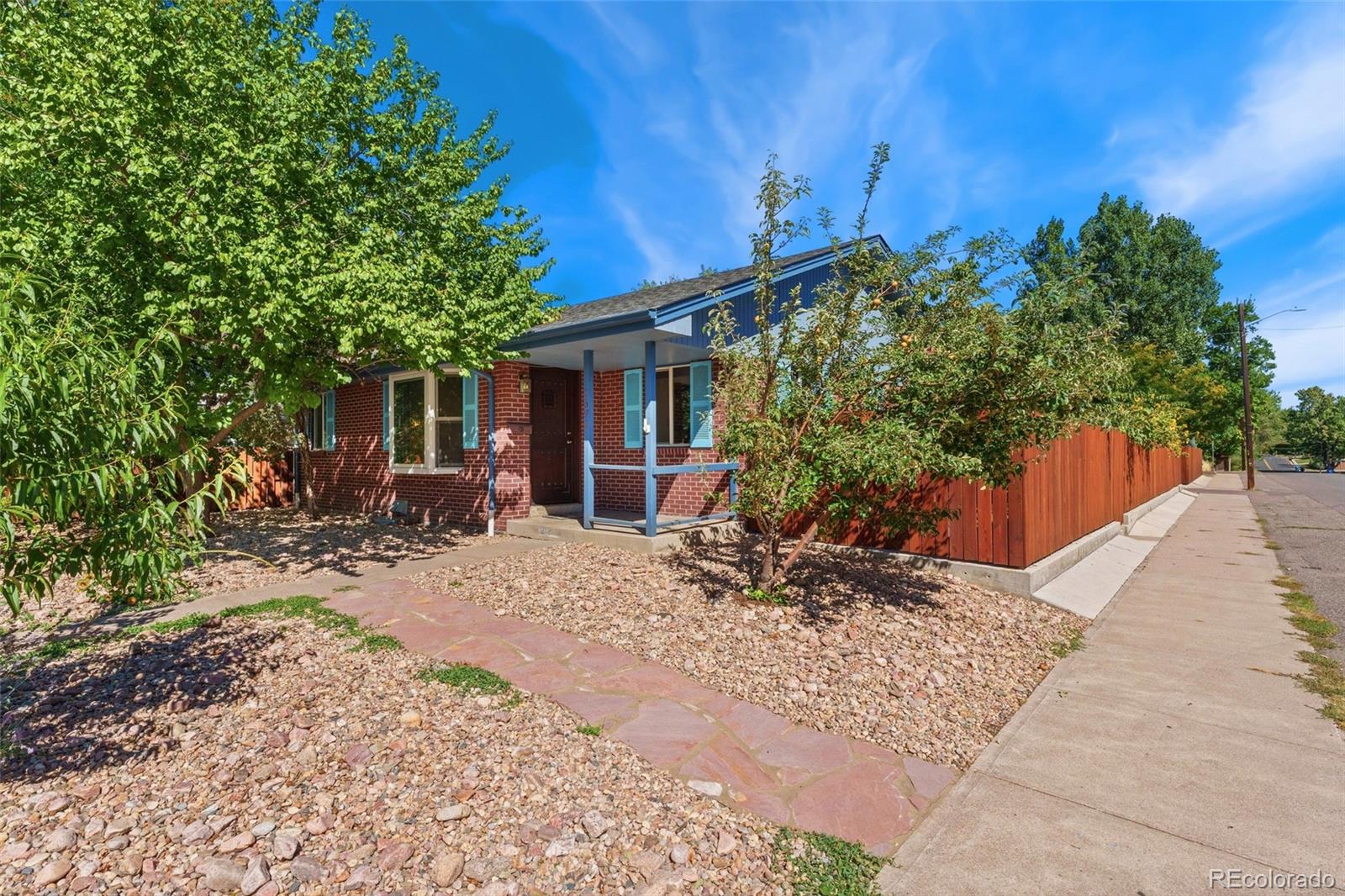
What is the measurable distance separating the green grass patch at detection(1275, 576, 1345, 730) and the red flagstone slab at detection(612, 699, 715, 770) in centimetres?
387

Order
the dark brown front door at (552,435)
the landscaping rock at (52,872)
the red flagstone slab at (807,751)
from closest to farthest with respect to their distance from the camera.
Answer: the landscaping rock at (52,872) < the red flagstone slab at (807,751) < the dark brown front door at (552,435)

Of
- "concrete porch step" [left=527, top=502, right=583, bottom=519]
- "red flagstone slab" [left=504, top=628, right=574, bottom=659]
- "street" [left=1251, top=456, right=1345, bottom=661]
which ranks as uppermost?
"concrete porch step" [left=527, top=502, right=583, bottom=519]

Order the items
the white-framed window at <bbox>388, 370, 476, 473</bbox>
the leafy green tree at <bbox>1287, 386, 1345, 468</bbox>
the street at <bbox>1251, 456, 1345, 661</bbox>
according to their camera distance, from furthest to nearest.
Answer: the leafy green tree at <bbox>1287, 386, 1345, 468</bbox> → the white-framed window at <bbox>388, 370, 476, 473</bbox> → the street at <bbox>1251, 456, 1345, 661</bbox>

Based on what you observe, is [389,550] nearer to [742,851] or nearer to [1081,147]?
[742,851]

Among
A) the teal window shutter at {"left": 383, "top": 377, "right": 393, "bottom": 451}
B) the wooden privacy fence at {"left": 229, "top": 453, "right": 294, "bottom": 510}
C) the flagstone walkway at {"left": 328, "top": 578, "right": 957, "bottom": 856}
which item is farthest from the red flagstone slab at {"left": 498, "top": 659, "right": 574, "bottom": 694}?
the wooden privacy fence at {"left": 229, "top": 453, "right": 294, "bottom": 510}

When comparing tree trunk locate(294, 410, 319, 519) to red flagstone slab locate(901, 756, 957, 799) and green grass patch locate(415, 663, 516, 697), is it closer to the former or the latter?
green grass patch locate(415, 663, 516, 697)

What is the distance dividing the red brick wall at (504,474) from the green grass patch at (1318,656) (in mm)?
5815

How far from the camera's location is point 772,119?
970cm

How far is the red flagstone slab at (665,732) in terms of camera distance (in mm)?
3166

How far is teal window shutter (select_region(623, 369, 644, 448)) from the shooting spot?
9.99 m

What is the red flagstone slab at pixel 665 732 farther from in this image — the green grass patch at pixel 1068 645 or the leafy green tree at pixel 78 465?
the green grass patch at pixel 1068 645

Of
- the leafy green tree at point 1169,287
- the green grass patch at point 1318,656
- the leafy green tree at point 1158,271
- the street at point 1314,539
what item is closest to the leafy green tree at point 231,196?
the green grass patch at point 1318,656

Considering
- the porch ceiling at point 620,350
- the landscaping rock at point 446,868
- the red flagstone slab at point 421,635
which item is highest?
the porch ceiling at point 620,350

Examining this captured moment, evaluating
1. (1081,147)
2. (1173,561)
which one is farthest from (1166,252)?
(1173,561)
